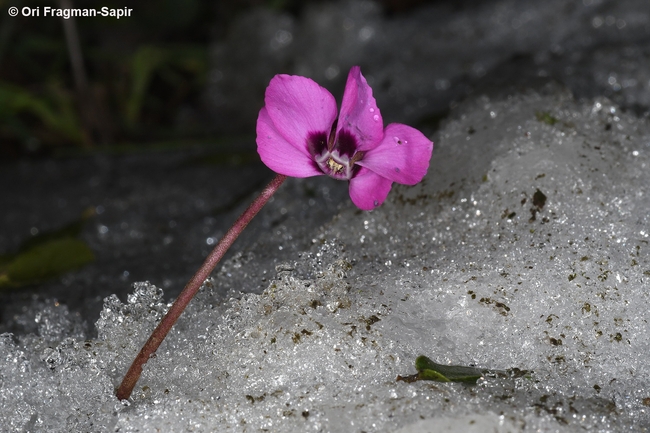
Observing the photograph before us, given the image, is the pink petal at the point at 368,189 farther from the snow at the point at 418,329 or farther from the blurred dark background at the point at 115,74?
the blurred dark background at the point at 115,74

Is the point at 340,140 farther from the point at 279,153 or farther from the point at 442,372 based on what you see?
the point at 442,372

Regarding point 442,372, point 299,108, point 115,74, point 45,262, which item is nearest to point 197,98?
point 115,74

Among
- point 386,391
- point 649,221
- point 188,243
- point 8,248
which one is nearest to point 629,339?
point 649,221

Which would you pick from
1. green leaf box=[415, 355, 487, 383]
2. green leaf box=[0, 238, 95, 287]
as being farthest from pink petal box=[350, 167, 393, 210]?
green leaf box=[0, 238, 95, 287]

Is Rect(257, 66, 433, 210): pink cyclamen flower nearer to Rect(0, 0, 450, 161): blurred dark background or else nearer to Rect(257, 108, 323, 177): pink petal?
Rect(257, 108, 323, 177): pink petal

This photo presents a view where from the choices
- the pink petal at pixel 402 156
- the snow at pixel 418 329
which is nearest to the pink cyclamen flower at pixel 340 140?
the pink petal at pixel 402 156
